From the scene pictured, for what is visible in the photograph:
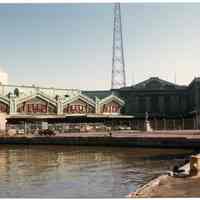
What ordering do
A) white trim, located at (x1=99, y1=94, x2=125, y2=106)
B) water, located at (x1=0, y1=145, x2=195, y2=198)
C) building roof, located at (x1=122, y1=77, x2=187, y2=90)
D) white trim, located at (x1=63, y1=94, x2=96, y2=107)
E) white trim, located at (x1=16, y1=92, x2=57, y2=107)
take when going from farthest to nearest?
building roof, located at (x1=122, y1=77, x2=187, y2=90), white trim, located at (x1=99, y1=94, x2=125, y2=106), white trim, located at (x1=63, y1=94, x2=96, y2=107), white trim, located at (x1=16, y1=92, x2=57, y2=107), water, located at (x1=0, y1=145, x2=195, y2=198)

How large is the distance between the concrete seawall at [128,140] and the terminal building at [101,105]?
30.6 metres

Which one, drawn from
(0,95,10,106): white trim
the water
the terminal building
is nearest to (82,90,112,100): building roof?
the terminal building

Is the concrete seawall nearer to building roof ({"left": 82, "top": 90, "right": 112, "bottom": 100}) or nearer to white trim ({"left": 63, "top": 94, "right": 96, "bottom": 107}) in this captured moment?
white trim ({"left": 63, "top": 94, "right": 96, "bottom": 107})

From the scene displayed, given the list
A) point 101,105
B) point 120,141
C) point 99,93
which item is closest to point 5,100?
point 101,105

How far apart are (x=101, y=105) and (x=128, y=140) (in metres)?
80.6

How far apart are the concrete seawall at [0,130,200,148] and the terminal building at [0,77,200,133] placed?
3060cm

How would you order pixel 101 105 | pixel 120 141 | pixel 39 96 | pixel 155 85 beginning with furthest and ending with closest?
1. pixel 155 85
2. pixel 101 105
3. pixel 39 96
4. pixel 120 141

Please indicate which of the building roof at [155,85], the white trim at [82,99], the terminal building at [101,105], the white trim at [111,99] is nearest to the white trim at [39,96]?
the terminal building at [101,105]

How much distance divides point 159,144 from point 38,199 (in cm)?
3896

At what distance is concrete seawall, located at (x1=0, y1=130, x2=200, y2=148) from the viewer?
5622 cm

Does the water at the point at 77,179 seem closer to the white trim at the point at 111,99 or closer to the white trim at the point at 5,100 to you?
the white trim at the point at 5,100

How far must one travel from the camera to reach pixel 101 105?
470ft

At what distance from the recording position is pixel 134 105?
14862cm

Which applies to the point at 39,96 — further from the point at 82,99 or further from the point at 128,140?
the point at 128,140
